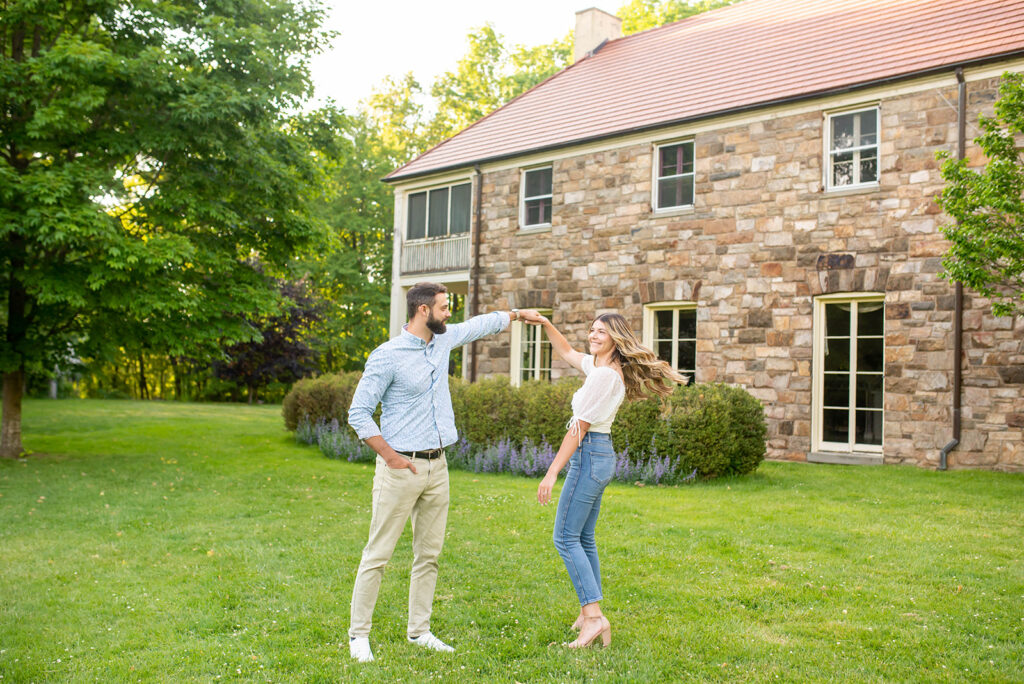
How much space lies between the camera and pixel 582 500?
474 cm

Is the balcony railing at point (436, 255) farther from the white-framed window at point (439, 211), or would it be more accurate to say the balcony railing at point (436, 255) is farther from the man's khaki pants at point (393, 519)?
the man's khaki pants at point (393, 519)

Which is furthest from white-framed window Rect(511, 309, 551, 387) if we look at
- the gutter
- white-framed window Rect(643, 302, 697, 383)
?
the gutter

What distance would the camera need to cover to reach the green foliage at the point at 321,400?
1591 centimetres

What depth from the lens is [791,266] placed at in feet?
45.6

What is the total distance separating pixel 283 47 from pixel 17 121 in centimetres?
394

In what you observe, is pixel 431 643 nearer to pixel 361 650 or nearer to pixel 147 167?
pixel 361 650

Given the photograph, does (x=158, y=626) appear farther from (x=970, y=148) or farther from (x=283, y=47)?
(x=970, y=148)

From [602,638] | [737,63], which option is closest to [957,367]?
[737,63]

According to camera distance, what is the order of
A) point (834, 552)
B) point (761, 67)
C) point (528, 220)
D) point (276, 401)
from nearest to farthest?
1. point (834, 552)
2. point (761, 67)
3. point (528, 220)
4. point (276, 401)

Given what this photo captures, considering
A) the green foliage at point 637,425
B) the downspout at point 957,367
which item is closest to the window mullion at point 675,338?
the green foliage at point 637,425

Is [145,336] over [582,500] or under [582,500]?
over

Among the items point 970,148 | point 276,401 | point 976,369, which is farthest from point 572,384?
point 276,401

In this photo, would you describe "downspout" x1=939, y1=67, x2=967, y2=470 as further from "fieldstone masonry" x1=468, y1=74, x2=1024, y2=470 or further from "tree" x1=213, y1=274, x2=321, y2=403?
"tree" x1=213, y1=274, x2=321, y2=403

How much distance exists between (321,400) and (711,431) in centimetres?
842
